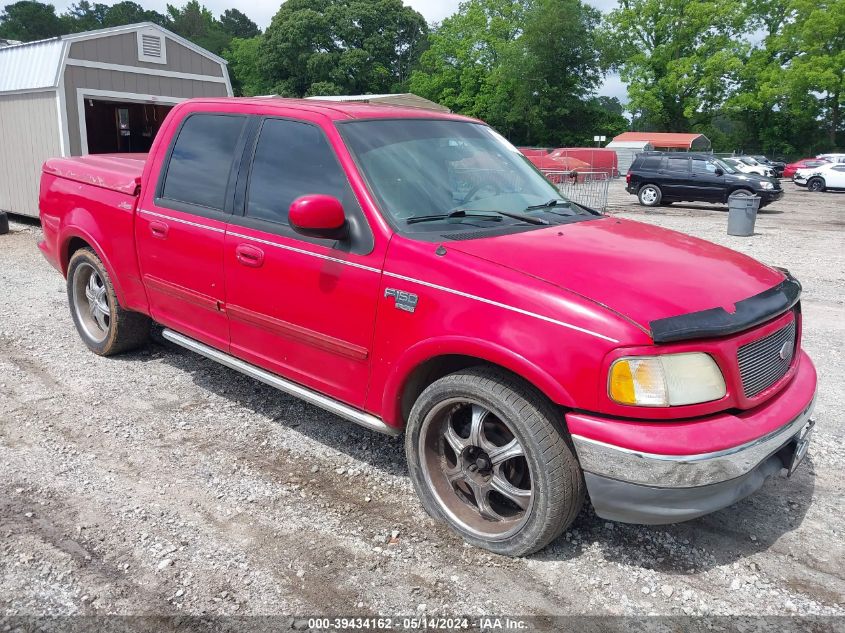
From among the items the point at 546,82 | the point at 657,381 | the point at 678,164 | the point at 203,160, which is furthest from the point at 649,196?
the point at 546,82

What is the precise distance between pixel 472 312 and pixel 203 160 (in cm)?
234

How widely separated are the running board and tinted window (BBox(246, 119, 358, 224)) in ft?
3.01

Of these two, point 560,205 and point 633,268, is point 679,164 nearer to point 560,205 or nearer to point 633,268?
point 560,205

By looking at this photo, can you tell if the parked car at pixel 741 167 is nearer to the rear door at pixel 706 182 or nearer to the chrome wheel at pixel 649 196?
the rear door at pixel 706 182

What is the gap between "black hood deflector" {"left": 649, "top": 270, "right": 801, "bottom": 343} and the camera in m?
2.66

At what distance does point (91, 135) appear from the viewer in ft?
52.3

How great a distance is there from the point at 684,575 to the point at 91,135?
16.5m

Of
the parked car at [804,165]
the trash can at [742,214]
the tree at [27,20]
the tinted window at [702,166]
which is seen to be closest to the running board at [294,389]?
the trash can at [742,214]

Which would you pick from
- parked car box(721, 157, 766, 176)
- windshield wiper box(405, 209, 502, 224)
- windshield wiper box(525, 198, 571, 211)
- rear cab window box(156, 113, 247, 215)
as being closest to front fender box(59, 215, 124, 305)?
rear cab window box(156, 113, 247, 215)

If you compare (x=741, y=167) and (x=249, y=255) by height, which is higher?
(x=249, y=255)

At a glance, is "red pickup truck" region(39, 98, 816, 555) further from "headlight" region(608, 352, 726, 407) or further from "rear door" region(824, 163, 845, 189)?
"rear door" region(824, 163, 845, 189)

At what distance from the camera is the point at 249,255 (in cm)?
392

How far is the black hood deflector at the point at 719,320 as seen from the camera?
266 cm

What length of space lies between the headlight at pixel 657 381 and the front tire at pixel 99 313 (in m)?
4.06
